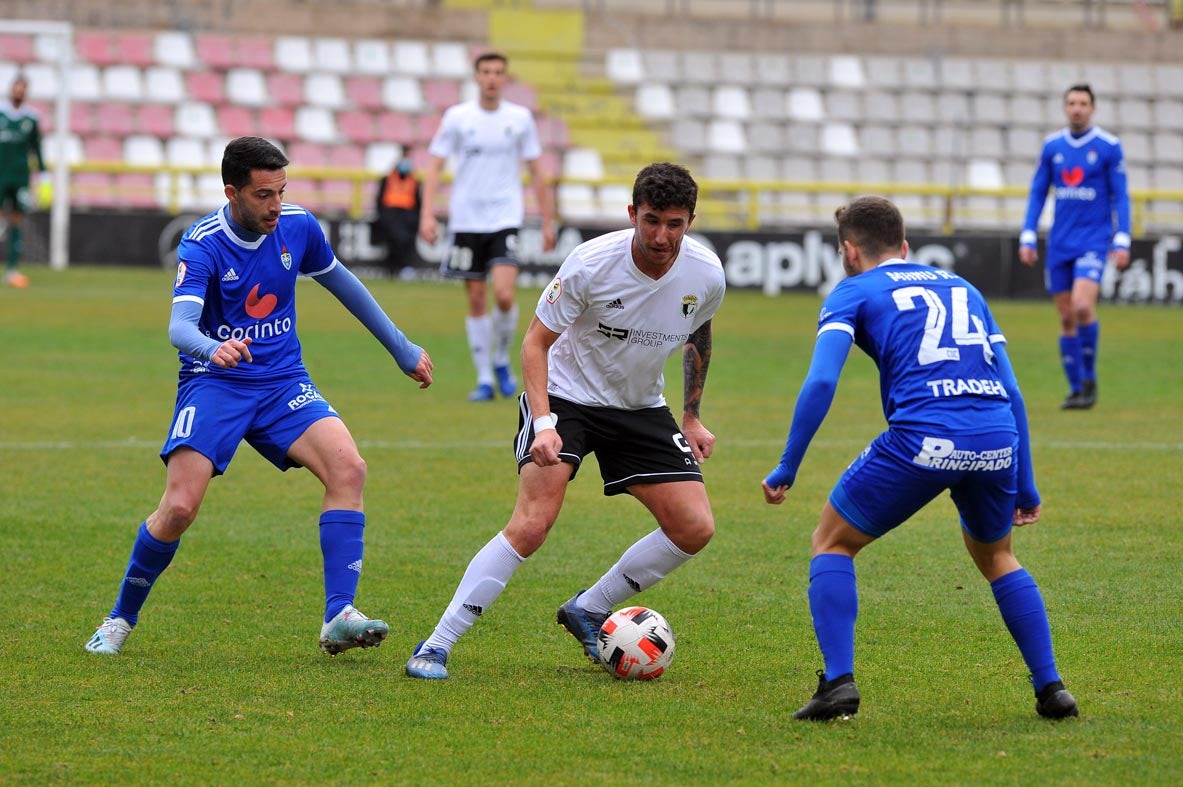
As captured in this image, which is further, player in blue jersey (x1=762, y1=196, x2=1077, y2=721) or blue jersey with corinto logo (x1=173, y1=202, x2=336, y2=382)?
blue jersey with corinto logo (x1=173, y1=202, x2=336, y2=382)

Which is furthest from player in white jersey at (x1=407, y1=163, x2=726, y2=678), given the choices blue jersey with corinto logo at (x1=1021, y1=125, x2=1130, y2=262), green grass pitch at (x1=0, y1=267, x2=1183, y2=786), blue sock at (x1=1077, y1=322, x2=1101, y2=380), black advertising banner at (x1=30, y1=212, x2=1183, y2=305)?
black advertising banner at (x1=30, y1=212, x2=1183, y2=305)

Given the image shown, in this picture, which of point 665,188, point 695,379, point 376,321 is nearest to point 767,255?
point 695,379

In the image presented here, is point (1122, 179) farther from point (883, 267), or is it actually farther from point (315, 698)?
point (315, 698)

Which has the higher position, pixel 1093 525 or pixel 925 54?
pixel 925 54

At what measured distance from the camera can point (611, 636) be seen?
5.53m

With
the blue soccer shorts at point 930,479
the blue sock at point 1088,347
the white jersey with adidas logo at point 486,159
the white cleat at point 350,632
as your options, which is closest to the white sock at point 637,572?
the white cleat at point 350,632

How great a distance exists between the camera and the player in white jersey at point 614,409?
215 inches

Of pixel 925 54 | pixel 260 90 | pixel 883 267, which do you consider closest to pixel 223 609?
pixel 883 267

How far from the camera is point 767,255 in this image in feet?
81.4

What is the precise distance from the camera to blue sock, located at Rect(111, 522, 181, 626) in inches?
227

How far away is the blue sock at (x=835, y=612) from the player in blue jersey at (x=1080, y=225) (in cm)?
838

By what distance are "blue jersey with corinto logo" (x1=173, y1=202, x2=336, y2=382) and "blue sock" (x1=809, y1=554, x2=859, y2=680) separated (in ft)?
7.37

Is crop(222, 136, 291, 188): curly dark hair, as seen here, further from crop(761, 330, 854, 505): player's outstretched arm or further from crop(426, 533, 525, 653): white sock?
crop(761, 330, 854, 505): player's outstretched arm

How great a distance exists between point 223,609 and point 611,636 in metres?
1.79
